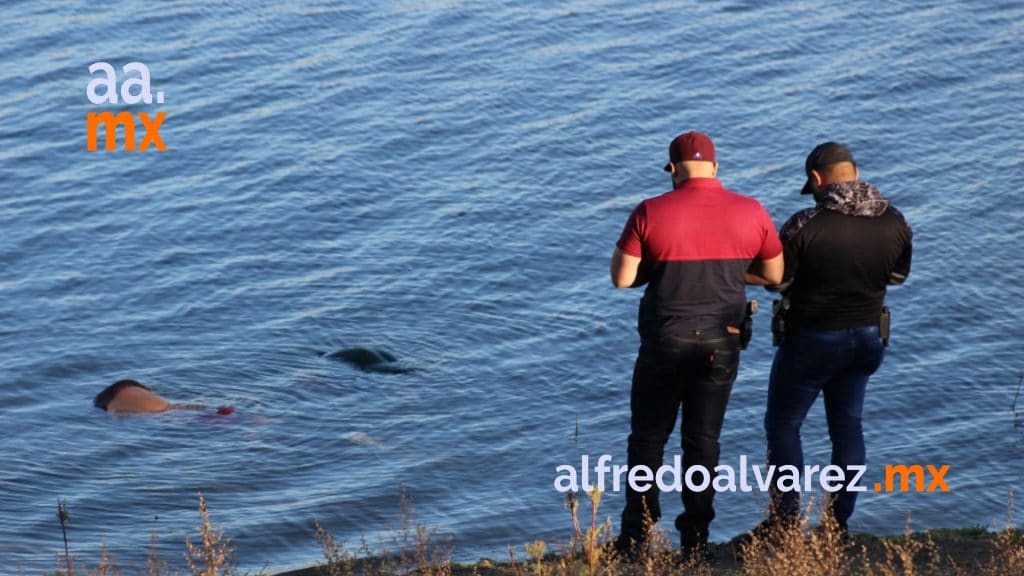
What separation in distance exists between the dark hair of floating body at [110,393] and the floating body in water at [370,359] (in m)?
1.83

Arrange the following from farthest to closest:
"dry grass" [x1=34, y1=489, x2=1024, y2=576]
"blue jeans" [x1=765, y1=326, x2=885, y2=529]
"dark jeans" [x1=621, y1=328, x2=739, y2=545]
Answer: "blue jeans" [x1=765, y1=326, x2=885, y2=529], "dark jeans" [x1=621, y1=328, x2=739, y2=545], "dry grass" [x1=34, y1=489, x2=1024, y2=576]

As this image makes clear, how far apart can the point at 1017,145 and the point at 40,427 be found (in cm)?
1144

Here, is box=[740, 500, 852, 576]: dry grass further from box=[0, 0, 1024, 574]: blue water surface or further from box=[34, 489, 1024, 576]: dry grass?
box=[0, 0, 1024, 574]: blue water surface

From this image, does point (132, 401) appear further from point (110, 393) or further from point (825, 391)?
point (825, 391)

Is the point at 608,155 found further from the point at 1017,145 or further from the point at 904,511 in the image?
the point at 904,511

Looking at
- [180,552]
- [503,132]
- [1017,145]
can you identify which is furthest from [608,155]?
[180,552]

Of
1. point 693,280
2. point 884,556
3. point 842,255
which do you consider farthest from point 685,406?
point 884,556

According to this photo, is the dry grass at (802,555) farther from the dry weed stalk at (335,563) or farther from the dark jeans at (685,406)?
the dry weed stalk at (335,563)

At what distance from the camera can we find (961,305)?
1445 cm

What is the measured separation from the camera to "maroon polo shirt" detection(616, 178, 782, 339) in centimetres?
698

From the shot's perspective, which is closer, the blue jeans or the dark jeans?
the dark jeans

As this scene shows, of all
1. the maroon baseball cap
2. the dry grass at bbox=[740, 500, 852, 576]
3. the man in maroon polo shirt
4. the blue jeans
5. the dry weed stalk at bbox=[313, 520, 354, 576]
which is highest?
the maroon baseball cap

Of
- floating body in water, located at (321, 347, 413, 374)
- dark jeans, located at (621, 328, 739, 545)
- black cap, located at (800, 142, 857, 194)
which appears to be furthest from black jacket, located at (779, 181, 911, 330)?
floating body in water, located at (321, 347, 413, 374)

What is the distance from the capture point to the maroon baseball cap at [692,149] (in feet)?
23.2
